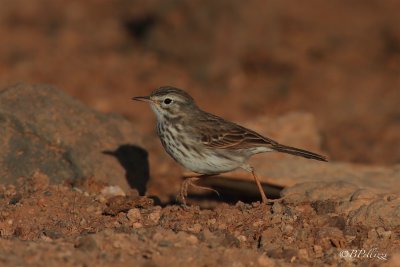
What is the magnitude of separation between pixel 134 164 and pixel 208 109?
5.75 m

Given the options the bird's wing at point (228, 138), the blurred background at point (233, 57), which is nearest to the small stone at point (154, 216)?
the bird's wing at point (228, 138)

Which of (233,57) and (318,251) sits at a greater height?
(233,57)

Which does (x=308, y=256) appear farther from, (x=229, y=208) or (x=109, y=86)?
(x=109, y=86)

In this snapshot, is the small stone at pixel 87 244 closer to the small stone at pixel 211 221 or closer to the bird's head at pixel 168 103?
the small stone at pixel 211 221

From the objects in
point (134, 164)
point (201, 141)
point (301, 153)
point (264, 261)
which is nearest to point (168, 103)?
point (201, 141)

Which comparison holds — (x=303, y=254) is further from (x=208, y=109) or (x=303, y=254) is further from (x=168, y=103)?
(x=208, y=109)

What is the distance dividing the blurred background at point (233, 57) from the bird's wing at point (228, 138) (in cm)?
537

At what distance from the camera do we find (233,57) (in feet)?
55.6

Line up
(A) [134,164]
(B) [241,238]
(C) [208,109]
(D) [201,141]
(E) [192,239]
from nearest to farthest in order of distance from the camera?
(E) [192,239] < (B) [241,238] < (D) [201,141] < (A) [134,164] < (C) [208,109]

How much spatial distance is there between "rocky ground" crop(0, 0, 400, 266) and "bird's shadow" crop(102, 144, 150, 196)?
0.06ft

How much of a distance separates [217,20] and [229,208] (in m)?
9.27

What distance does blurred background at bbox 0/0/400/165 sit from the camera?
52.0ft

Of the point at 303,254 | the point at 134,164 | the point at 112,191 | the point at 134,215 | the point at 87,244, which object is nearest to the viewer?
the point at 87,244

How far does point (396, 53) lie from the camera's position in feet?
58.0
